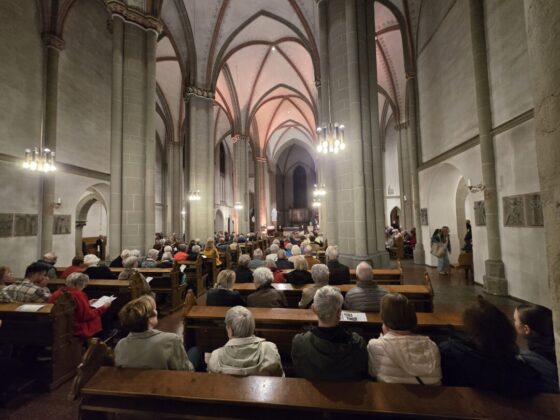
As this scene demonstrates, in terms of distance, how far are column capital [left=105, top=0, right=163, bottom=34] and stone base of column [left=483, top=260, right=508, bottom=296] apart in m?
10.8

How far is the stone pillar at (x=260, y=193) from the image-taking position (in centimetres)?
2250

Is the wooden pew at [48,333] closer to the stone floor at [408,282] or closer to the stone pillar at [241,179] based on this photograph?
the stone floor at [408,282]

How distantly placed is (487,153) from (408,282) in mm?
3581

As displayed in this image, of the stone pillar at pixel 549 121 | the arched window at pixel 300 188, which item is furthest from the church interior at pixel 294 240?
the arched window at pixel 300 188

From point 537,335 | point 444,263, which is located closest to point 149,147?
point 537,335

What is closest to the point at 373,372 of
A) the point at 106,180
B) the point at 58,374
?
the point at 58,374

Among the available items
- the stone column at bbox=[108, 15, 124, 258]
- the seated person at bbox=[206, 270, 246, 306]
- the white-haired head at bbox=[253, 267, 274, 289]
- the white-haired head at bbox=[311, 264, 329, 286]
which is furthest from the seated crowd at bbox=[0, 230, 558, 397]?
the stone column at bbox=[108, 15, 124, 258]

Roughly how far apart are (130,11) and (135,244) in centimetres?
640

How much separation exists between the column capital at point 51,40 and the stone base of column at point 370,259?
10.8 meters

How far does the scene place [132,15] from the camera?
7.61m

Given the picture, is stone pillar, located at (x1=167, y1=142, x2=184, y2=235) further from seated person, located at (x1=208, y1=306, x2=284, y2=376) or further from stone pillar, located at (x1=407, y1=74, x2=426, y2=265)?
seated person, located at (x1=208, y1=306, x2=284, y2=376)

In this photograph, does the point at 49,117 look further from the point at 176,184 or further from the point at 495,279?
the point at 495,279

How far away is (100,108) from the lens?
35.5ft

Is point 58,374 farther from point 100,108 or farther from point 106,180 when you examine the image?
point 100,108
